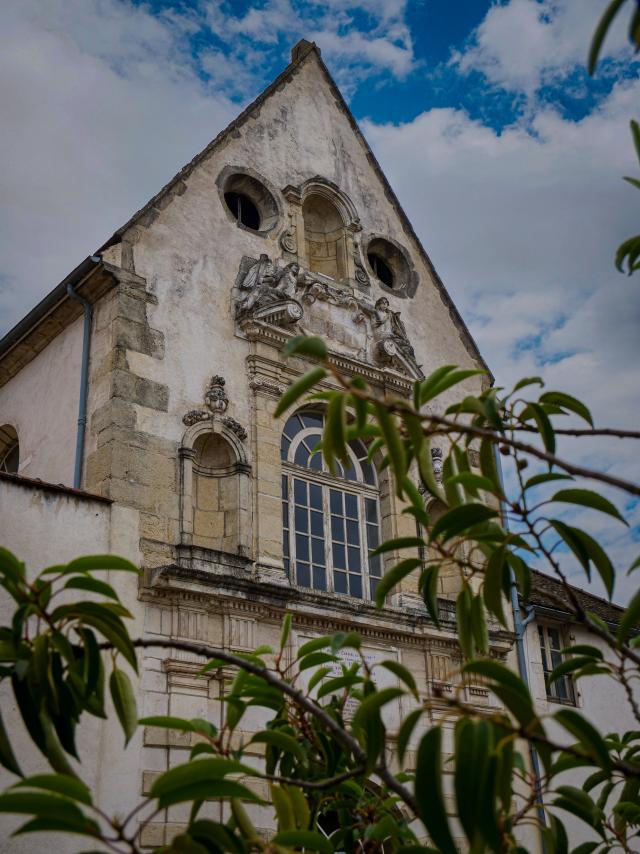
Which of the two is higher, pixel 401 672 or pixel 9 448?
pixel 9 448

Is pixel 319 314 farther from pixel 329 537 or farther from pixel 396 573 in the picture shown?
pixel 396 573

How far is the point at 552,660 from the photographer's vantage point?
47.4 feet

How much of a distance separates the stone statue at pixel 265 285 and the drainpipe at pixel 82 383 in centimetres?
174

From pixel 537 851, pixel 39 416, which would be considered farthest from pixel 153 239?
pixel 537 851

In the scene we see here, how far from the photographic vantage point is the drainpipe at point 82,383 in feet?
37.5

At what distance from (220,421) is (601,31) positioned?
921 centimetres

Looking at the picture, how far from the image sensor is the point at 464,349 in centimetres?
1596

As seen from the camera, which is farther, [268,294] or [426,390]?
[268,294]

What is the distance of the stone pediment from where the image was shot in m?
13.0

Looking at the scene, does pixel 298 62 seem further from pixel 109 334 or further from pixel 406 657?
pixel 406 657

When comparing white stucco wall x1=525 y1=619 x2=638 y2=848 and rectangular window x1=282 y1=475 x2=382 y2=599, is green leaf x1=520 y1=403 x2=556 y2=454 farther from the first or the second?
white stucco wall x1=525 y1=619 x2=638 y2=848

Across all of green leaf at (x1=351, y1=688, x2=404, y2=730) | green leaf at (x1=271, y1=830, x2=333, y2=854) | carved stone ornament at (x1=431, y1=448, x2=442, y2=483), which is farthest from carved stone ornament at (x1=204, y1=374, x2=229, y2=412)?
green leaf at (x1=351, y1=688, x2=404, y2=730)

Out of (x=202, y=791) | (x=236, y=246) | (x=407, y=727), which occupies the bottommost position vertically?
(x=202, y=791)

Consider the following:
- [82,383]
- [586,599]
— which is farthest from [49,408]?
[586,599]
